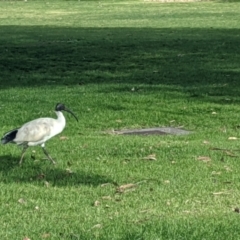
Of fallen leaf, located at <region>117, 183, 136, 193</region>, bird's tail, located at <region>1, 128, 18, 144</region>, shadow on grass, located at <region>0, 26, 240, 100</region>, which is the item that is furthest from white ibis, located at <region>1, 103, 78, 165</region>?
shadow on grass, located at <region>0, 26, 240, 100</region>

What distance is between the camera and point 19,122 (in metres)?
16.5

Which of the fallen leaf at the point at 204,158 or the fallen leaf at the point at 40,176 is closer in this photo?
the fallen leaf at the point at 40,176

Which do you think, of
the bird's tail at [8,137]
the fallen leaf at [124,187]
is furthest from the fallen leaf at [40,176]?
the fallen leaf at [124,187]

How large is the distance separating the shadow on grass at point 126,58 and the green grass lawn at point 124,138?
4cm

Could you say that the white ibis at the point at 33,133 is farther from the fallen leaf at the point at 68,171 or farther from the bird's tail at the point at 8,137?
the fallen leaf at the point at 68,171

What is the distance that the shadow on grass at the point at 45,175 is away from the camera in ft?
35.0

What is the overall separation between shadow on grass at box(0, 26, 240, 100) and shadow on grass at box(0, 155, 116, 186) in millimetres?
8437

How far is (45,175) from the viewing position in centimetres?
1108

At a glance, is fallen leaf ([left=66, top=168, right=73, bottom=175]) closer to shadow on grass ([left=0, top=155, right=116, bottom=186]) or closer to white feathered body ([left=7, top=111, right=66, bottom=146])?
shadow on grass ([left=0, top=155, right=116, bottom=186])

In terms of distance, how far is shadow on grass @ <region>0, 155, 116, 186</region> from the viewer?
35.0ft

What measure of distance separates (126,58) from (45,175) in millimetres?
17493

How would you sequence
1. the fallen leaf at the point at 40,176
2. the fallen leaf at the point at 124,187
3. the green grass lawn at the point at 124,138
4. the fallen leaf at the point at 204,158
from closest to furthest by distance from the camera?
the green grass lawn at the point at 124,138 → the fallen leaf at the point at 124,187 → the fallen leaf at the point at 40,176 → the fallen leaf at the point at 204,158

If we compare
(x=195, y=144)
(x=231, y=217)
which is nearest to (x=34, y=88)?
(x=195, y=144)

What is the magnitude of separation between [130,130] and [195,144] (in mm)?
2524
